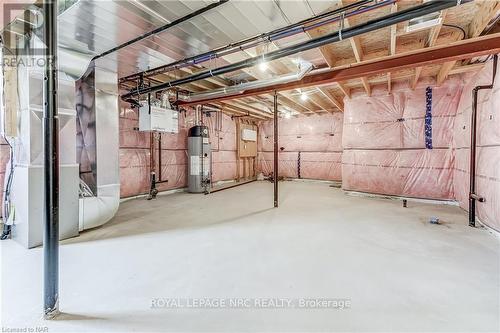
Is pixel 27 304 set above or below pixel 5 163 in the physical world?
below

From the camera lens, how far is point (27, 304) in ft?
Result: 5.16

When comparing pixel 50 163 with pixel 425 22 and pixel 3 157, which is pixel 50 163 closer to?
pixel 3 157

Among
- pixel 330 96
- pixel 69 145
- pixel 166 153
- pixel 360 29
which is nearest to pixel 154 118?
pixel 166 153

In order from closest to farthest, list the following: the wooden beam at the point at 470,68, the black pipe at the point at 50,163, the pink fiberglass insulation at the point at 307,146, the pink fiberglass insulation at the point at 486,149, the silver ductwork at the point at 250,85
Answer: the black pipe at the point at 50,163 → the pink fiberglass insulation at the point at 486,149 → the silver ductwork at the point at 250,85 → the wooden beam at the point at 470,68 → the pink fiberglass insulation at the point at 307,146

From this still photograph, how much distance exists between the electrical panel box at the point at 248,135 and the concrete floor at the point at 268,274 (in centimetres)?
523

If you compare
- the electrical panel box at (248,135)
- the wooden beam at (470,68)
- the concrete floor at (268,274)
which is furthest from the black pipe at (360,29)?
the electrical panel box at (248,135)

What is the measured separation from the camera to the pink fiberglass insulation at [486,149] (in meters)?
2.83

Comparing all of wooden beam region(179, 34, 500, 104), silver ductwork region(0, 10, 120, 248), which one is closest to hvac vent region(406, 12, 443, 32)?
wooden beam region(179, 34, 500, 104)

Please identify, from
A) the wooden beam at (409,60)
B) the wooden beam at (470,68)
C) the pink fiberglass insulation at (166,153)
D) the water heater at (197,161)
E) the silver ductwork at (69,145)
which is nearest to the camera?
the silver ductwork at (69,145)

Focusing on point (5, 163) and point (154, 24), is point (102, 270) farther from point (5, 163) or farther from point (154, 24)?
point (5, 163)

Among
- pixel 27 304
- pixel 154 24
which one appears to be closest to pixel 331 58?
pixel 154 24

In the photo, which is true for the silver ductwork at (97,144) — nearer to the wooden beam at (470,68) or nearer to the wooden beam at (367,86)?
the wooden beam at (367,86)

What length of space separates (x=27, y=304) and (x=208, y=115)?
5919mm

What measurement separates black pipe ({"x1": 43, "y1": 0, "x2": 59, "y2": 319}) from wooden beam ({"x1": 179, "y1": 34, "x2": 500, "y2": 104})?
3.03 meters
